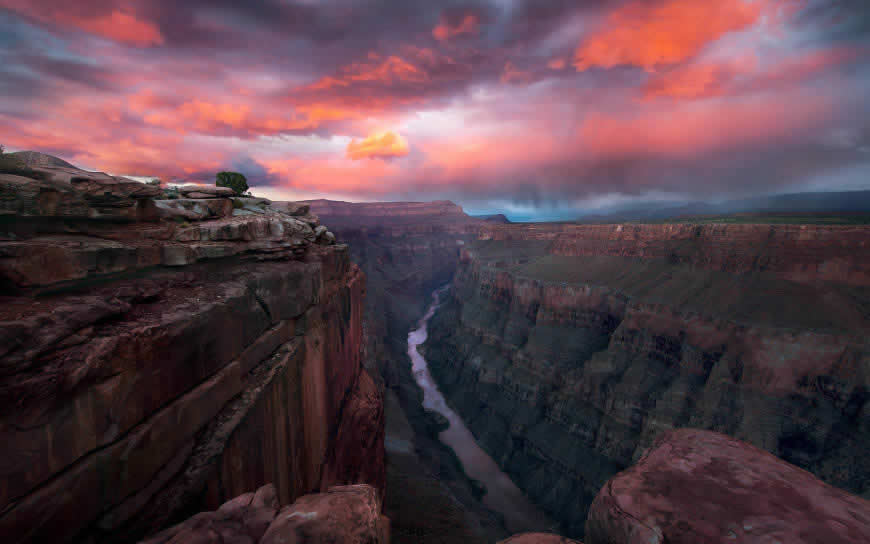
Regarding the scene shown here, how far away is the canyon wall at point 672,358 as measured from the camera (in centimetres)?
2369

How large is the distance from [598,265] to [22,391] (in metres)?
50.4

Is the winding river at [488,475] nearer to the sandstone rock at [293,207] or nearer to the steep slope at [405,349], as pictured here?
the steep slope at [405,349]

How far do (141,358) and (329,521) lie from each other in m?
4.57

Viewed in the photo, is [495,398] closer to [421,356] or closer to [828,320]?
[421,356]

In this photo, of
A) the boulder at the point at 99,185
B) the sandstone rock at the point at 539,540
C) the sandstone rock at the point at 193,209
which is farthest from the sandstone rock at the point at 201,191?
the sandstone rock at the point at 539,540

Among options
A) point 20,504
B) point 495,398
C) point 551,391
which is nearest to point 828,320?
point 551,391

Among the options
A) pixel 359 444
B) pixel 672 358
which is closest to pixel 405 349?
pixel 672 358

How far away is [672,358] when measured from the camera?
31.1 m

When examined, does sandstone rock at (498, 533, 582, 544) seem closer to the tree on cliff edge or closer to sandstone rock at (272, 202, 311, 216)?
sandstone rock at (272, 202, 311, 216)

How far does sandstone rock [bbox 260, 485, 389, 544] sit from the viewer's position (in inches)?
202

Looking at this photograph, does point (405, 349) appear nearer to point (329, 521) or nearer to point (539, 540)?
point (539, 540)

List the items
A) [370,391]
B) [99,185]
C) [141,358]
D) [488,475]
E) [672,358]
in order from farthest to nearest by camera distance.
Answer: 1. [488,475]
2. [672,358]
3. [370,391]
4. [99,185]
5. [141,358]

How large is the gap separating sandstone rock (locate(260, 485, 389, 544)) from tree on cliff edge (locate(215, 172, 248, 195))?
21.2m

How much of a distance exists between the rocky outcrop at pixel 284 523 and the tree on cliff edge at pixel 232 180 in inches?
814
